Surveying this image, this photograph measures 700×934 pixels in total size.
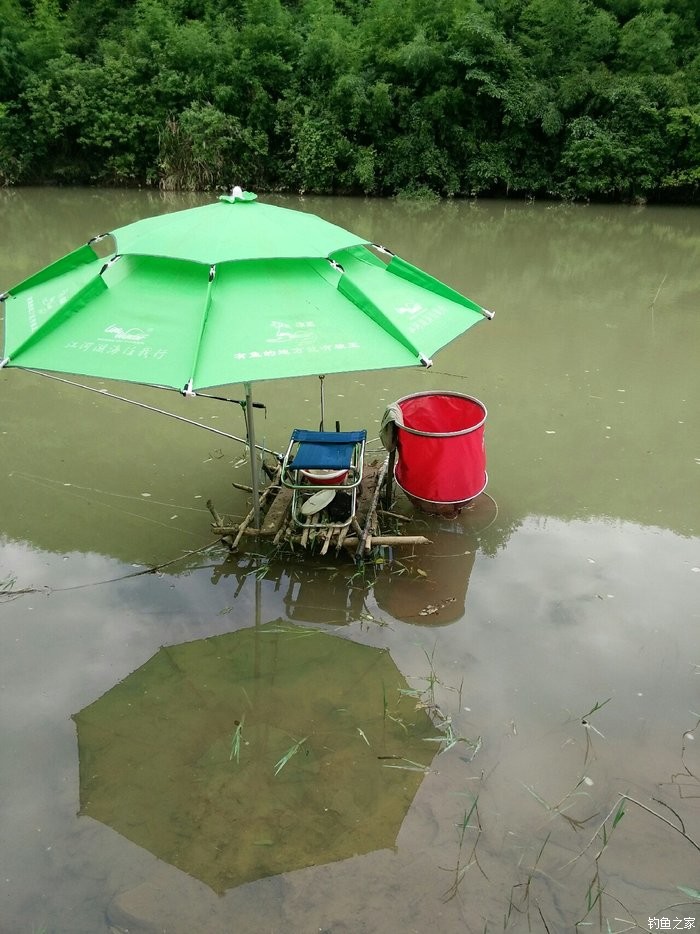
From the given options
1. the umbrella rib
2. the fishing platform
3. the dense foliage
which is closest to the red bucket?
the fishing platform

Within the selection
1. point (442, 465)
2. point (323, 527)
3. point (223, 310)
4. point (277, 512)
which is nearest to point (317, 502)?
point (323, 527)

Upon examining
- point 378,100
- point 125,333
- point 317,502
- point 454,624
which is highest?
point 378,100

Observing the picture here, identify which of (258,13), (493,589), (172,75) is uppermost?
(258,13)

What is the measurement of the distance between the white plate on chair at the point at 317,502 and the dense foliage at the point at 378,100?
48.1ft

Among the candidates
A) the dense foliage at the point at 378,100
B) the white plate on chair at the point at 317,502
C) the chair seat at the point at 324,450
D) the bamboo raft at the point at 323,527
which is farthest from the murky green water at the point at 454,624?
the dense foliage at the point at 378,100

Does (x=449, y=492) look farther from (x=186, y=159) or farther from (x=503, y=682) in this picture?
(x=186, y=159)

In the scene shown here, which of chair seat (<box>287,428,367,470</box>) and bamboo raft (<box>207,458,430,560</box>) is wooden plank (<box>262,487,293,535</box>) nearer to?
bamboo raft (<box>207,458,430,560</box>)

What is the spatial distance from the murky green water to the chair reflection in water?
316 millimetres

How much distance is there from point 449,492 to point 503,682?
4.04ft

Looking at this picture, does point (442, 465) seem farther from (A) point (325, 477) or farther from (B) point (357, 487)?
(A) point (325, 477)

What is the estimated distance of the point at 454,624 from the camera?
364cm

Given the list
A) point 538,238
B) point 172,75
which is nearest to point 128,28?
point 172,75

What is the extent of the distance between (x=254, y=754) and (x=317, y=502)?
1.40 metres

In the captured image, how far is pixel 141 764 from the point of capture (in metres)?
2.82
